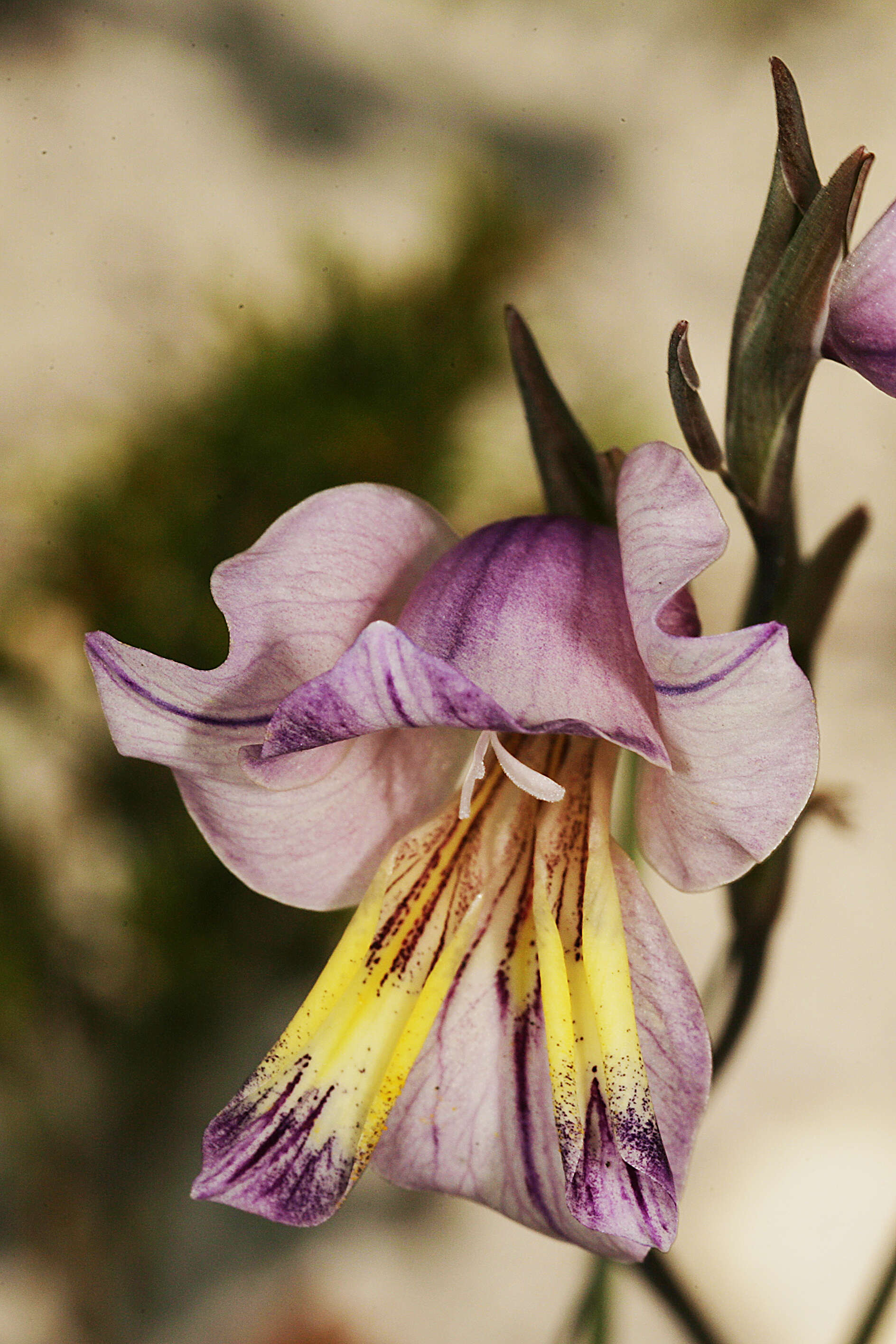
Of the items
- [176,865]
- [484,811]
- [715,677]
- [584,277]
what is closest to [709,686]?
[715,677]

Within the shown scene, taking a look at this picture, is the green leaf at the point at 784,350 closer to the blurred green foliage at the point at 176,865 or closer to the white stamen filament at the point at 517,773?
the white stamen filament at the point at 517,773

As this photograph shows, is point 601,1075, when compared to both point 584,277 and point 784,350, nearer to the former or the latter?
point 784,350

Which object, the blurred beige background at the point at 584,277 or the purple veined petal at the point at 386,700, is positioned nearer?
the purple veined petal at the point at 386,700

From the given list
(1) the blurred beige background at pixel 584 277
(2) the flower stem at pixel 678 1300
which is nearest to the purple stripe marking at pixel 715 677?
(1) the blurred beige background at pixel 584 277

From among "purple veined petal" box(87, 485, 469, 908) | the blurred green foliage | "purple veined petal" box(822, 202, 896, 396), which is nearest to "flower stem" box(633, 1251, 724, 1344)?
the blurred green foliage

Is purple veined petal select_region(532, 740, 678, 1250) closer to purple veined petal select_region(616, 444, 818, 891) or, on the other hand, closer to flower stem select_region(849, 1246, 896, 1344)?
purple veined petal select_region(616, 444, 818, 891)

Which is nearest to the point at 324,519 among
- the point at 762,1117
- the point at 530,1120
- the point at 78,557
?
the point at 530,1120
